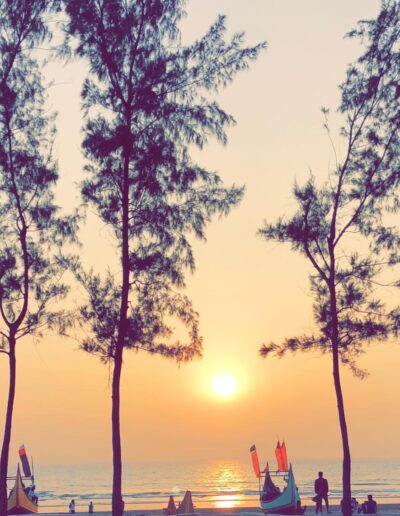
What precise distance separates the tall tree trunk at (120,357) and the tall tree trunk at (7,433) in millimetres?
4831

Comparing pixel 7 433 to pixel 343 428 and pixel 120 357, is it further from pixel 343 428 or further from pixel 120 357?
pixel 343 428

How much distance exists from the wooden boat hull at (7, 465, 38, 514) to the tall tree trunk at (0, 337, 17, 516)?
2232cm

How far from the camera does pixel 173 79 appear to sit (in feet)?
91.2

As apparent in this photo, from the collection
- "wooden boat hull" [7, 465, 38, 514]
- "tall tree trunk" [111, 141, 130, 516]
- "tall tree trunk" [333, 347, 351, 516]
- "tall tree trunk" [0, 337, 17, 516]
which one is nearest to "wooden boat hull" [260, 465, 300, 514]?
"wooden boat hull" [7, 465, 38, 514]

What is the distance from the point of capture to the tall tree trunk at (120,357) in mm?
24875

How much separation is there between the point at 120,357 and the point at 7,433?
6.03m

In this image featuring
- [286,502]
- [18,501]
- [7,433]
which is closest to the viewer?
[7,433]

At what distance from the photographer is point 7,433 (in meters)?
29.0

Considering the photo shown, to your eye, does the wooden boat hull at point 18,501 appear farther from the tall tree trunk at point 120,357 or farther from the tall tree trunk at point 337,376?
the tall tree trunk at point 337,376

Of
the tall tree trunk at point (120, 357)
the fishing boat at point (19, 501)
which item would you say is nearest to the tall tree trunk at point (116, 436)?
the tall tree trunk at point (120, 357)

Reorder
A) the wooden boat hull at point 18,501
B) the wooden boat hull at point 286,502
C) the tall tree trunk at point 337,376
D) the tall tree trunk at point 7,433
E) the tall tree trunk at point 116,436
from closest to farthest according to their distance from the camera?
the tall tree trunk at point 116,436 < the tall tree trunk at point 7,433 < the tall tree trunk at point 337,376 < the wooden boat hull at point 286,502 < the wooden boat hull at point 18,501

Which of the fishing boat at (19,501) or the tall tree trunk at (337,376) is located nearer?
the tall tree trunk at (337,376)

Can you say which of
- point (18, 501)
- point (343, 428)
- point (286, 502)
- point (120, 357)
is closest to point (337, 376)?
point (343, 428)

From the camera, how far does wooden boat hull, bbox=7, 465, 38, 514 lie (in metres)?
49.8
